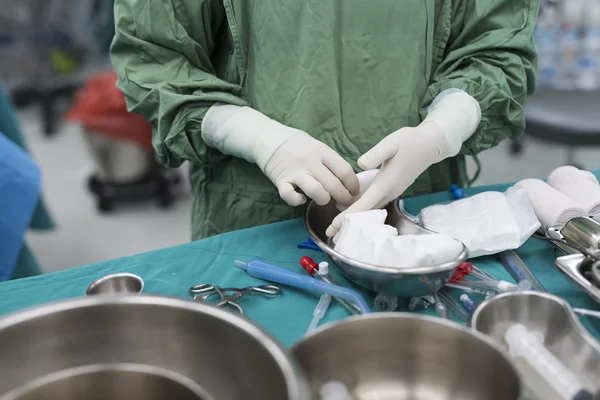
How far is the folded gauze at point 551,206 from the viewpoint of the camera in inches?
35.4

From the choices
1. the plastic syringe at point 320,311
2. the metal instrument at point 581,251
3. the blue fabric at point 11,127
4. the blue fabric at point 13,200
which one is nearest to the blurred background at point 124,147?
the blue fabric at point 11,127

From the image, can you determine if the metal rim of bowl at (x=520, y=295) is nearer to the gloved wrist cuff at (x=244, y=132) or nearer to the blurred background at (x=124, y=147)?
the gloved wrist cuff at (x=244, y=132)

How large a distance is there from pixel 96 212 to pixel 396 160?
1.98 metres

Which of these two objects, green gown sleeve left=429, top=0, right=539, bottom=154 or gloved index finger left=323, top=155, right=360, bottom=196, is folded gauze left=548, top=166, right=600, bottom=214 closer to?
green gown sleeve left=429, top=0, right=539, bottom=154

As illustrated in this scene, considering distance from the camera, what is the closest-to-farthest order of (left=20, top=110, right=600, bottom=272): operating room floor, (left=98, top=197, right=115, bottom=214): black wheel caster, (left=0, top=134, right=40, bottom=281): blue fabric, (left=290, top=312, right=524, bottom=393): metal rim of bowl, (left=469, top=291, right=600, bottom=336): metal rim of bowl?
(left=290, top=312, right=524, bottom=393): metal rim of bowl → (left=469, top=291, right=600, bottom=336): metal rim of bowl → (left=0, top=134, right=40, bottom=281): blue fabric → (left=20, top=110, right=600, bottom=272): operating room floor → (left=98, top=197, right=115, bottom=214): black wheel caster

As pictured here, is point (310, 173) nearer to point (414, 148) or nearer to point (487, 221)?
point (414, 148)

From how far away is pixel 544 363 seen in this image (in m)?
0.64

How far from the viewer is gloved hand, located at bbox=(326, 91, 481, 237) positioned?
0.88 meters

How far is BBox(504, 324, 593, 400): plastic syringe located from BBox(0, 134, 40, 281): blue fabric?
120 cm

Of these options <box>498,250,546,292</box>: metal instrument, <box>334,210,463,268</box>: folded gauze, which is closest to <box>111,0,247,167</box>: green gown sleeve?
<box>334,210,463,268</box>: folded gauze

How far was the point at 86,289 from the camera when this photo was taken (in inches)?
32.1

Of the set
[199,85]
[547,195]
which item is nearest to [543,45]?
[547,195]

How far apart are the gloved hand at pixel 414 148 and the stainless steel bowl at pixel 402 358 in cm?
24

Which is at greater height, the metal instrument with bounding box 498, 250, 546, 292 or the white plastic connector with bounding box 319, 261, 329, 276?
the white plastic connector with bounding box 319, 261, 329, 276
